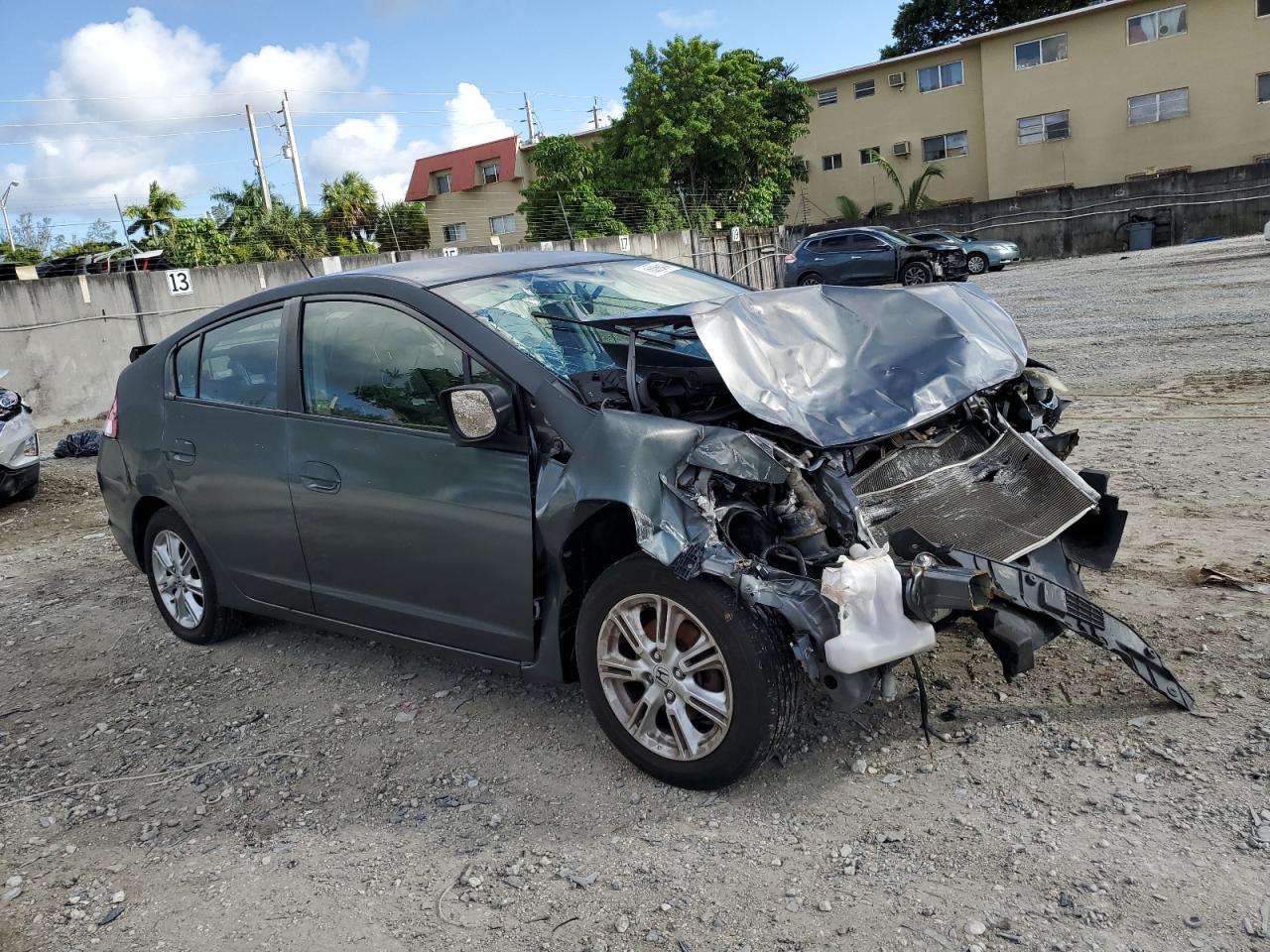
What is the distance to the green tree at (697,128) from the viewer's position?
3834cm

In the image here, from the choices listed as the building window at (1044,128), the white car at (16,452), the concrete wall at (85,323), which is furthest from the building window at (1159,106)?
the white car at (16,452)

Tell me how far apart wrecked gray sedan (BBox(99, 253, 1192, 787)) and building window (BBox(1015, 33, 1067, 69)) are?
3801 cm

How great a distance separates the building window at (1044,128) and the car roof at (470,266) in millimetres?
37738

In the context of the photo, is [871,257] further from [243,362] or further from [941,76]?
[243,362]

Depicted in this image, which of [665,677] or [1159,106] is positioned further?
[1159,106]

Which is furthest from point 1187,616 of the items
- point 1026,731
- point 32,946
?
point 32,946

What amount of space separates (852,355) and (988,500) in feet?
2.31

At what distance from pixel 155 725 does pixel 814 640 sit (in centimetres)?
287

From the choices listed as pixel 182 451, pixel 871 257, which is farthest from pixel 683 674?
pixel 871 257

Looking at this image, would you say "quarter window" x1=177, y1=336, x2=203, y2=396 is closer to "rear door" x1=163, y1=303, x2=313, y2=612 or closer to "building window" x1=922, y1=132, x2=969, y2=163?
"rear door" x1=163, y1=303, x2=313, y2=612

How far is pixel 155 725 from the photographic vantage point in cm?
420

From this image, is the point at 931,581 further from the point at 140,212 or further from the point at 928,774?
the point at 140,212

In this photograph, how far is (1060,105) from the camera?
121ft

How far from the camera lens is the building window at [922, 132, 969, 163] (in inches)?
1576
